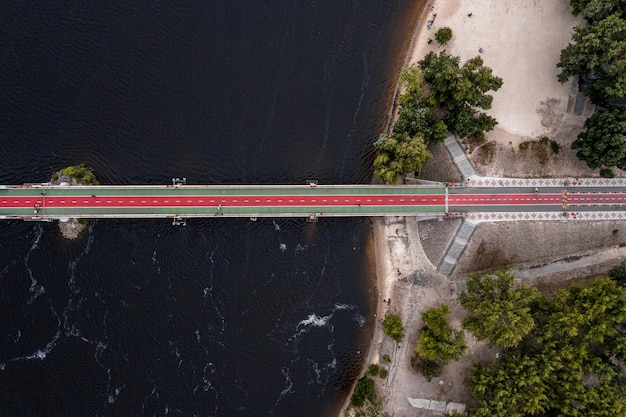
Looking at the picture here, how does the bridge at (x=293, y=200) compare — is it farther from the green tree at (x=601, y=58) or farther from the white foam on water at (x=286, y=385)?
the white foam on water at (x=286, y=385)

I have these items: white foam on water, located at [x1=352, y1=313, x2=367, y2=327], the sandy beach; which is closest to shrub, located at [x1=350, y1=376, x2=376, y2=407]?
the sandy beach

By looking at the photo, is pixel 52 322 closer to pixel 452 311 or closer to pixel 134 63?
pixel 134 63

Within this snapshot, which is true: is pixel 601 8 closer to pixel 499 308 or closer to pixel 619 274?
pixel 619 274

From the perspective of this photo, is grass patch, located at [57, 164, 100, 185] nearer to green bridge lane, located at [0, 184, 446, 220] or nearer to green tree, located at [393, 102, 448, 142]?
green bridge lane, located at [0, 184, 446, 220]

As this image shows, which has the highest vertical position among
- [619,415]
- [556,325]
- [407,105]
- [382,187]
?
[407,105]

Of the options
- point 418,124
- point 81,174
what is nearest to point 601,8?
point 418,124

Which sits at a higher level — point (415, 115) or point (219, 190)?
point (415, 115)

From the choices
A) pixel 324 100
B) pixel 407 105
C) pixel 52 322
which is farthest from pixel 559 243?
pixel 52 322
